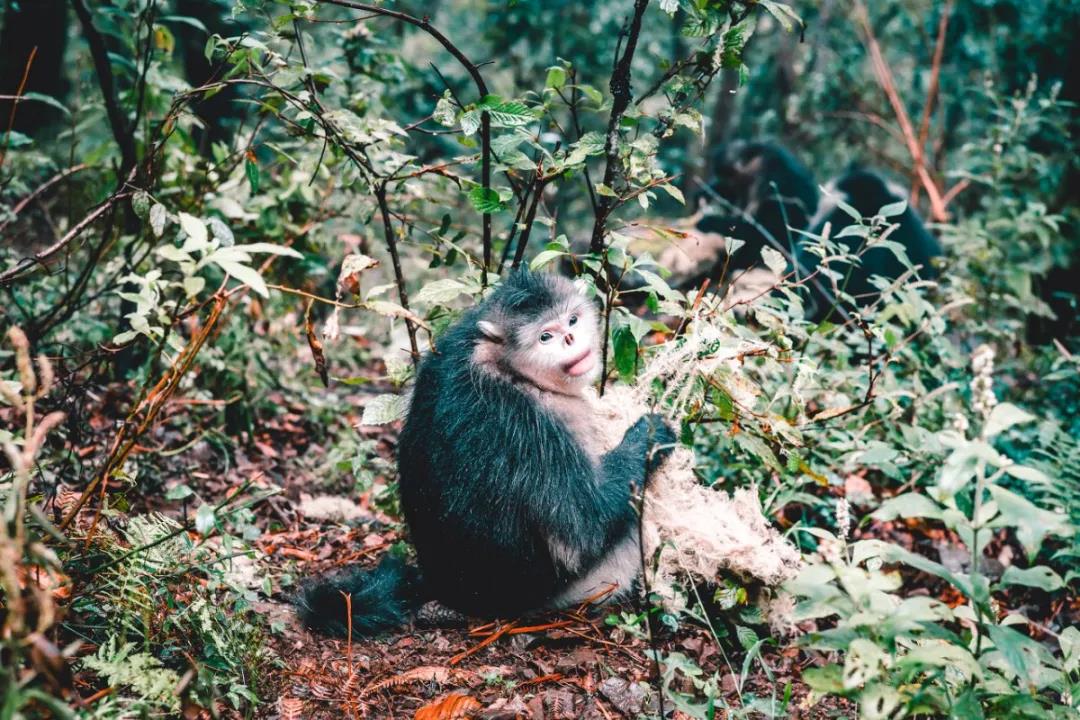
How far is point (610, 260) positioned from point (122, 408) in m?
2.88

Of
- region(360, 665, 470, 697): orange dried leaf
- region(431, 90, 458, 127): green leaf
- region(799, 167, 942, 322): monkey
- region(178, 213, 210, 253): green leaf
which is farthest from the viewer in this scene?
region(799, 167, 942, 322): monkey

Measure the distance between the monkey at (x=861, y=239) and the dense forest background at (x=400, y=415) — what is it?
843mm

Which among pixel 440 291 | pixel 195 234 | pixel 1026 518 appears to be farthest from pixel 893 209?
pixel 195 234

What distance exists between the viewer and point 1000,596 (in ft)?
12.7

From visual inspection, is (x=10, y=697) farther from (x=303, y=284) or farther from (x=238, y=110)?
(x=238, y=110)

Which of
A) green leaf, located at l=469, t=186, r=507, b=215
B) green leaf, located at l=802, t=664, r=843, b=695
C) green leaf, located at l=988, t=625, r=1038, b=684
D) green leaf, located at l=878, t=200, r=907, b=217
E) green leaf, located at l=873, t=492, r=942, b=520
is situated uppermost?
green leaf, located at l=878, t=200, r=907, b=217

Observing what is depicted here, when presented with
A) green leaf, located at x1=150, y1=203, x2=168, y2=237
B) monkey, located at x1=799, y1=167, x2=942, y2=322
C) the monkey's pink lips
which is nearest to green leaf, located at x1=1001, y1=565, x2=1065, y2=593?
the monkey's pink lips

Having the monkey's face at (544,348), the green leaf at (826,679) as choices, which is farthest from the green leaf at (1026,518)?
the monkey's face at (544,348)

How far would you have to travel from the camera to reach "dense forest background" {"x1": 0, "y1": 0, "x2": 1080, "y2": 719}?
6.02 ft

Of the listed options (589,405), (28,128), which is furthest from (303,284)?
(28,128)

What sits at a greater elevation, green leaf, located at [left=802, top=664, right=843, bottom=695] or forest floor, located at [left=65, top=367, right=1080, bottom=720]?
green leaf, located at [left=802, top=664, right=843, bottom=695]

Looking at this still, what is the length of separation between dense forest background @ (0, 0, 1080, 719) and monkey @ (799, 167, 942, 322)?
84 centimetres

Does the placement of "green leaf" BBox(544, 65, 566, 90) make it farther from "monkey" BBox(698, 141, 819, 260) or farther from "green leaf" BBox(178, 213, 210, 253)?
"monkey" BBox(698, 141, 819, 260)

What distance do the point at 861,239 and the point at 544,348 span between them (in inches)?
211
